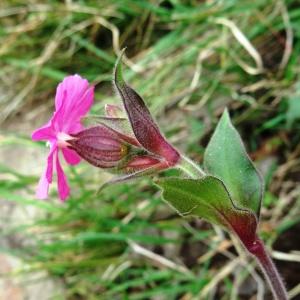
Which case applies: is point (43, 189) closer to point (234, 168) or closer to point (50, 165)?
point (50, 165)

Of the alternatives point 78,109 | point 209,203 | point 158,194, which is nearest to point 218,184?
point 209,203

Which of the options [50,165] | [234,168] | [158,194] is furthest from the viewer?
[158,194]

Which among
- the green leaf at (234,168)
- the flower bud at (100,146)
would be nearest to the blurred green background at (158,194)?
the green leaf at (234,168)

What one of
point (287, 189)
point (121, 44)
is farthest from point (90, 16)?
point (287, 189)

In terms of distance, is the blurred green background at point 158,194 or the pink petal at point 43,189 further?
the blurred green background at point 158,194

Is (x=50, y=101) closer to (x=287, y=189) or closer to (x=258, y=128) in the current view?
(x=258, y=128)

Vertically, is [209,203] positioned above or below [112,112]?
below

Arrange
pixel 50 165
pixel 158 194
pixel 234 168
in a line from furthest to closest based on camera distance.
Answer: pixel 158 194, pixel 234 168, pixel 50 165

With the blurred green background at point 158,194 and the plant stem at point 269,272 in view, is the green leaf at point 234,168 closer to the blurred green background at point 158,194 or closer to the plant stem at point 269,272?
the plant stem at point 269,272
